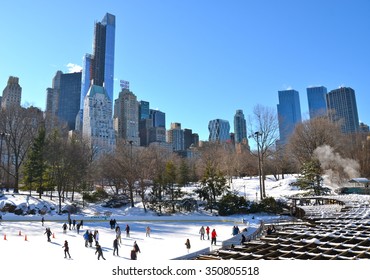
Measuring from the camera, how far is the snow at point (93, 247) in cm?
1242

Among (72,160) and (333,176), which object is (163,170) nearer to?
(72,160)

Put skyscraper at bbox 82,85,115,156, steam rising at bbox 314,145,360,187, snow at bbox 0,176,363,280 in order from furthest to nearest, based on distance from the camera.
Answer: skyscraper at bbox 82,85,115,156 → steam rising at bbox 314,145,360,187 → snow at bbox 0,176,363,280

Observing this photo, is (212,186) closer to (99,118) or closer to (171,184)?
(171,184)

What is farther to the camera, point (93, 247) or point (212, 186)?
point (212, 186)

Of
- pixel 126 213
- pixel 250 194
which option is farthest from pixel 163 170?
pixel 250 194

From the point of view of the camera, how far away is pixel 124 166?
1895 inches

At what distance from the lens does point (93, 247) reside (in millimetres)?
21234

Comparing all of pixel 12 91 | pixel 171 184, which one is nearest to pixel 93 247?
pixel 171 184

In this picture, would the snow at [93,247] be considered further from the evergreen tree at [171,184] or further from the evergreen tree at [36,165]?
the evergreen tree at [171,184]

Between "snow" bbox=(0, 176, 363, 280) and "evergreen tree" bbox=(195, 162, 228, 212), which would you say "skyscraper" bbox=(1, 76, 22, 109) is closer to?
"snow" bbox=(0, 176, 363, 280)

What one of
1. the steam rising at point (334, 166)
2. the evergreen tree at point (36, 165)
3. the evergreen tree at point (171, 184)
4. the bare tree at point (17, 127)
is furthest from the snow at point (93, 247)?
the steam rising at point (334, 166)

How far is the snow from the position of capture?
12422 mm

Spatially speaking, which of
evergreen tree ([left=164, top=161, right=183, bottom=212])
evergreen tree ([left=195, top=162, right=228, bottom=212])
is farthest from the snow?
evergreen tree ([left=164, top=161, right=183, bottom=212])

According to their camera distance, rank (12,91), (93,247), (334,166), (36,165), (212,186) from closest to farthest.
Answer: (93,247)
(212,186)
(36,165)
(334,166)
(12,91)
